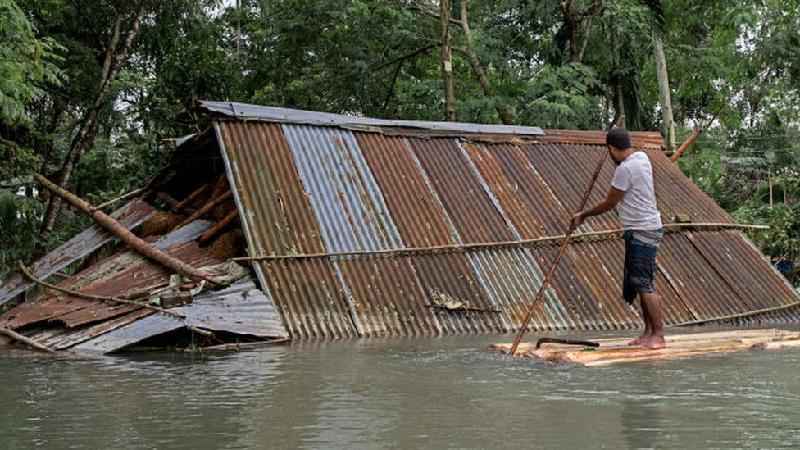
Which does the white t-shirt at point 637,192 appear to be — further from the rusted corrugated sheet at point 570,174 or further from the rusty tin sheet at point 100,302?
the rusty tin sheet at point 100,302

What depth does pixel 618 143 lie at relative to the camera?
6828 mm

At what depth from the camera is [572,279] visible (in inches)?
381

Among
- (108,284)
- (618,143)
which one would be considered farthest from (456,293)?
(108,284)

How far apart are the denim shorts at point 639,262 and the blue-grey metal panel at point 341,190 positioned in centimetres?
313

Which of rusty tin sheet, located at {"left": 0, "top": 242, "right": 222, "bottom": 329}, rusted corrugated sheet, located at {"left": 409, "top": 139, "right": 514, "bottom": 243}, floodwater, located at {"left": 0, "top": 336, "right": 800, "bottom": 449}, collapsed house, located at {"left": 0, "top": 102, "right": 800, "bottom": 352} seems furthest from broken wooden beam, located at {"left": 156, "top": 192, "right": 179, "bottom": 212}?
floodwater, located at {"left": 0, "top": 336, "right": 800, "bottom": 449}

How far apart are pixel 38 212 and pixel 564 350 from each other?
1309 centimetres

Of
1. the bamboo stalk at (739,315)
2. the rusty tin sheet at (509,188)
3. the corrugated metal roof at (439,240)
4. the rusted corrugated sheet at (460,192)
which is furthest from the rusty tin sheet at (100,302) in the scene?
the bamboo stalk at (739,315)

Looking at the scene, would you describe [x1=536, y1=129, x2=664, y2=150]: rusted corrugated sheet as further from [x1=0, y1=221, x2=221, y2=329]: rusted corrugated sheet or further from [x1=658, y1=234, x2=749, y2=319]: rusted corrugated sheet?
[x1=0, y1=221, x2=221, y2=329]: rusted corrugated sheet

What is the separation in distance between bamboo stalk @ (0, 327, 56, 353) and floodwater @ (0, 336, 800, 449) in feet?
2.24

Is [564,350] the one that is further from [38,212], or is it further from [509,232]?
[38,212]

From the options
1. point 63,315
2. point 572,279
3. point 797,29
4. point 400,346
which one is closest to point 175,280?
point 63,315

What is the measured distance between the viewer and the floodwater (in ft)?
12.4

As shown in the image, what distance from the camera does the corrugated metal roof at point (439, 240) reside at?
28.6 feet

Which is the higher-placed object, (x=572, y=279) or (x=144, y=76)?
(x=144, y=76)
